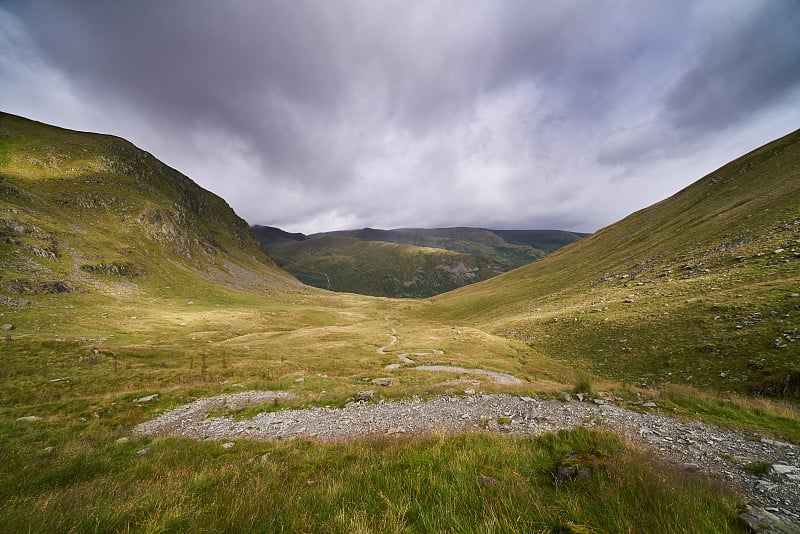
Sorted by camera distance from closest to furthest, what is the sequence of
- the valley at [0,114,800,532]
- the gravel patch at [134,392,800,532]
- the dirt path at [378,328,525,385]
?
the valley at [0,114,800,532] → the gravel patch at [134,392,800,532] → the dirt path at [378,328,525,385]

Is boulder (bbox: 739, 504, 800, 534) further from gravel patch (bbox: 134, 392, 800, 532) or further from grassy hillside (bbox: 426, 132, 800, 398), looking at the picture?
grassy hillside (bbox: 426, 132, 800, 398)

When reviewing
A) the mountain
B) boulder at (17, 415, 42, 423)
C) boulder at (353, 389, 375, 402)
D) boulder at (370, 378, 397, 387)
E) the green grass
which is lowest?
boulder at (370, 378, 397, 387)

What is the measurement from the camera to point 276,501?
17.1 feet

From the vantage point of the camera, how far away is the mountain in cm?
6725

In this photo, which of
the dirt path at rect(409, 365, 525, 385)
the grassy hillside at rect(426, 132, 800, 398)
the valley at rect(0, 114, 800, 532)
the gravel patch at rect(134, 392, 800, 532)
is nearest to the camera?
the valley at rect(0, 114, 800, 532)

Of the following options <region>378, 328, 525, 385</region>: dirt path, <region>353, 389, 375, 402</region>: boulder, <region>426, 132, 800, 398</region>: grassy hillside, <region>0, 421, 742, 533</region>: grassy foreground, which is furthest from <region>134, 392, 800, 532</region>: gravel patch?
<region>426, 132, 800, 398</region>: grassy hillside

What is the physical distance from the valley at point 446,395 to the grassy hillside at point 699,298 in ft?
0.92

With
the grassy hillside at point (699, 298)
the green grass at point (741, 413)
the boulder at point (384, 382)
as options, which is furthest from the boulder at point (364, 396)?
the grassy hillside at point (699, 298)

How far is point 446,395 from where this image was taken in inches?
687

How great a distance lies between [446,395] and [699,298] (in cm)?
3002

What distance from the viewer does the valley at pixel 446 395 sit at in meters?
4.75

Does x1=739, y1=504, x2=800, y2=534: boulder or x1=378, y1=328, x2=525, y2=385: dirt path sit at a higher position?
x1=739, y1=504, x2=800, y2=534: boulder

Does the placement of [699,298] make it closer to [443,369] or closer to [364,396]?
[443,369]

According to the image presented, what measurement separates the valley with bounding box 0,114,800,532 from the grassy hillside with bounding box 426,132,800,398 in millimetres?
280
